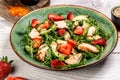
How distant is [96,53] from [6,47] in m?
0.38

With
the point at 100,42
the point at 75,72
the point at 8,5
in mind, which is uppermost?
the point at 8,5

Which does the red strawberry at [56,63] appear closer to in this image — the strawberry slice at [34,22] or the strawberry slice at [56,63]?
the strawberry slice at [56,63]

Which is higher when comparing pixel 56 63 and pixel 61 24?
pixel 61 24

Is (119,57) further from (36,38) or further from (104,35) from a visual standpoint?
(36,38)

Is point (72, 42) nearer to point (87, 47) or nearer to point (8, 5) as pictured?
point (87, 47)

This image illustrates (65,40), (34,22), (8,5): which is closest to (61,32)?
(65,40)

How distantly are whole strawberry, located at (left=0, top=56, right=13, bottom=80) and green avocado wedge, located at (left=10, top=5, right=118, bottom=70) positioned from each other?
0.18 feet

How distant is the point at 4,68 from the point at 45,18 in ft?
1.15

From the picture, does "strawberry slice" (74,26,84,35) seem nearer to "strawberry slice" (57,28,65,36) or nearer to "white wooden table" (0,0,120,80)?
"strawberry slice" (57,28,65,36)

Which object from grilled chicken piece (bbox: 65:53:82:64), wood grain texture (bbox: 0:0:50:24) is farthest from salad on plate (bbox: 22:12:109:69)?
wood grain texture (bbox: 0:0:50:24)

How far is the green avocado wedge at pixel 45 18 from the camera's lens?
109 centimetres

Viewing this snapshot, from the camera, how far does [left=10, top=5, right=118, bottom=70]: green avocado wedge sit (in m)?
1.09

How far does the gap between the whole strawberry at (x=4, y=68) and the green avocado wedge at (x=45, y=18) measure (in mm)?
55

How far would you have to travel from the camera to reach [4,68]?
42.9 inches
